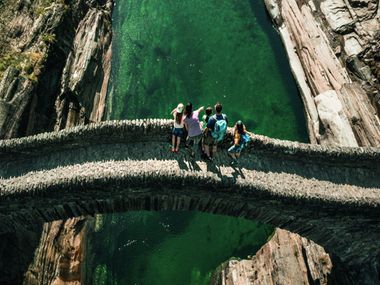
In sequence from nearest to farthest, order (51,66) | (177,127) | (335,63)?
(177,127) < (51,66) < (335,63)

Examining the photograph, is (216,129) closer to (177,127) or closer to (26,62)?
(177,127)

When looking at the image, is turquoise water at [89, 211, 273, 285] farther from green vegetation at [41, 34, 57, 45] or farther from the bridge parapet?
green vegetation at [41, 34, 57, 45]

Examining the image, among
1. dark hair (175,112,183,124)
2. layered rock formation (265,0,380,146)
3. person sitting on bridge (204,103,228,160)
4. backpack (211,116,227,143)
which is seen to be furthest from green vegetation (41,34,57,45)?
layered rock formation (265,0,380,146)

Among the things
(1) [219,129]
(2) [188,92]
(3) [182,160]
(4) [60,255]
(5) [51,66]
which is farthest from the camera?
(2) [188,92]

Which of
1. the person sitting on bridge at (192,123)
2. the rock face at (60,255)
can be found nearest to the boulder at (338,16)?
Answer: the person sitting on bridge at (192,123)

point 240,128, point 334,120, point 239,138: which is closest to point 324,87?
point 334,120

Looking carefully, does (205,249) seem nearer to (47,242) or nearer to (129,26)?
(47,242)
